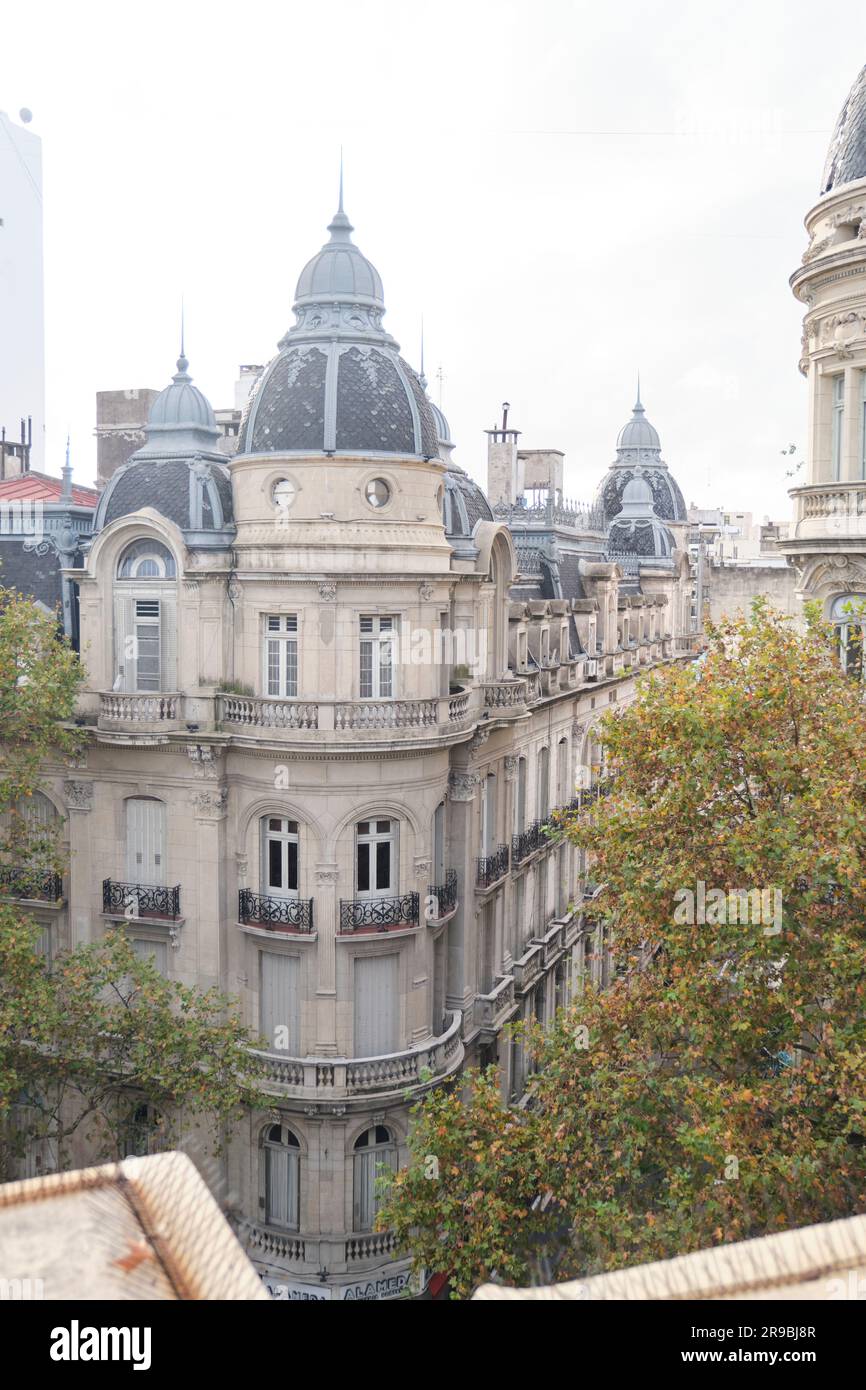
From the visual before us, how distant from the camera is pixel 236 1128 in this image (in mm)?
31859

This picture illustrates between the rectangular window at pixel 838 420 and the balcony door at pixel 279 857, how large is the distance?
1627 cm

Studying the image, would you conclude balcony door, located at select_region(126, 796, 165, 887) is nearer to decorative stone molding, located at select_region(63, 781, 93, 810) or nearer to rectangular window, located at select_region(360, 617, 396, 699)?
decorative stone molding, located at select_region(63, 781, 93, 810)

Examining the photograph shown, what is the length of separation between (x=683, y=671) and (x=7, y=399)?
253 feet

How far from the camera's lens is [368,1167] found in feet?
104

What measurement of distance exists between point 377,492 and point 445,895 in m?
11.0

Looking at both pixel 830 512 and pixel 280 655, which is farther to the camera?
pixel 280 655

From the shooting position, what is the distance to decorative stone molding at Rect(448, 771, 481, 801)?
34312 millimetres

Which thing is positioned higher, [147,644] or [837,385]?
[837,385]

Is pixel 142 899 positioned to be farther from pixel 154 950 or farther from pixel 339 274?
pixel 339 274

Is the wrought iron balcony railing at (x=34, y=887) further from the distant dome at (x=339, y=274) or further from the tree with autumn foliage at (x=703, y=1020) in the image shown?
the distant dome at (x=339, y=274)

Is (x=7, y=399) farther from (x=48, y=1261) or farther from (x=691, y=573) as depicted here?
(x=48, y=1261)

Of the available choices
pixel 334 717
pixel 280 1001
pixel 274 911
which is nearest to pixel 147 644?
pixel 334 717

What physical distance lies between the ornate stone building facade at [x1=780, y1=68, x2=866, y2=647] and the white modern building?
67805mm
